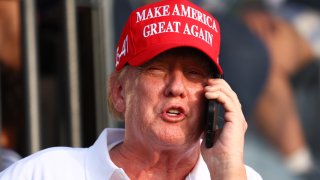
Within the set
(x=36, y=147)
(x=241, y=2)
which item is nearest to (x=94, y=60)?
(x=36, y=147)

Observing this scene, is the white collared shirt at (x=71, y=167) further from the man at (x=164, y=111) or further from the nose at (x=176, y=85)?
the nose at (x=176, y=85)

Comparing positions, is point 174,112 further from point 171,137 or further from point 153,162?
point 153,162

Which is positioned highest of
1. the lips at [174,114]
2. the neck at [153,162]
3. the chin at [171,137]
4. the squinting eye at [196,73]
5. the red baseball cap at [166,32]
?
the red baseball cap at [166,32]

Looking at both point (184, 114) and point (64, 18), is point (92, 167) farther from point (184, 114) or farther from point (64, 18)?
point (64, 18)

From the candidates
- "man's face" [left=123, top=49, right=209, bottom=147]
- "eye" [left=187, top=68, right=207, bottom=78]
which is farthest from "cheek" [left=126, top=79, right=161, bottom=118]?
"eye" [left=187, top=68, right=207, bottom=78]

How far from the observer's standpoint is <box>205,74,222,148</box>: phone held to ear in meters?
2.16

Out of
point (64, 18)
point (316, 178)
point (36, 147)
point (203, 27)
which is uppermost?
point (64, 18)

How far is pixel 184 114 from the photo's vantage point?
A: 212 centimetres

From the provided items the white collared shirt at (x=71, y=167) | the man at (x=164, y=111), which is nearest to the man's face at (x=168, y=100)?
the man at (x=164, y=111)

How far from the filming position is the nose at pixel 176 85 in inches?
82.3

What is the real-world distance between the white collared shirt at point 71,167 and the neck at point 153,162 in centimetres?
4

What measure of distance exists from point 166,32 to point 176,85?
179 mm

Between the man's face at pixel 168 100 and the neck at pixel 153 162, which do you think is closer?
the man's face at pixel 168 100

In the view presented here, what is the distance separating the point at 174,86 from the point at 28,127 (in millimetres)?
Result: 1760
